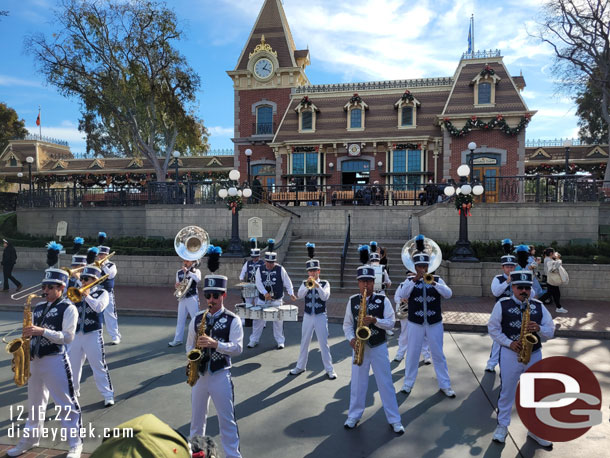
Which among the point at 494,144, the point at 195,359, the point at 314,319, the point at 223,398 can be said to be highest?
the point at 494,144

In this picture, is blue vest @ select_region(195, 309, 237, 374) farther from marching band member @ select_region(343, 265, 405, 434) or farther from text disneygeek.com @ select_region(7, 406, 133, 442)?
marching band member @ select_region(343, 265, 405, 434)

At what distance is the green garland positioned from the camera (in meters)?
23.7

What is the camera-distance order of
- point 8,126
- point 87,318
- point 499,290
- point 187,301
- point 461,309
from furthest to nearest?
point 8,126, point 461,309, point 187,301, point 499,290, point 87,318

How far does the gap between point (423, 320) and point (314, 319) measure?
6.65 feet

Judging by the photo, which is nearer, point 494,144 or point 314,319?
point 314,319

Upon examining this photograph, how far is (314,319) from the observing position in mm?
7703

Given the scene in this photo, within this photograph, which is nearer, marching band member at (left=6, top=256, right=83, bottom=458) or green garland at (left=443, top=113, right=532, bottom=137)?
marching band member at (left=6, top=256, right=83, bottom=458)

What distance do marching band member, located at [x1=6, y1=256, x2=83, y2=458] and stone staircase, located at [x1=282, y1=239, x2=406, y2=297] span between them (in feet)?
32.6

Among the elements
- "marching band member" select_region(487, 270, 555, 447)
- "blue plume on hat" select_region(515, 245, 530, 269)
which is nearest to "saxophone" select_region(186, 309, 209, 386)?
"marching band member" select_region(487, 270, 555, 447)

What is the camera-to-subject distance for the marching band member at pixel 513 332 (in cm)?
518

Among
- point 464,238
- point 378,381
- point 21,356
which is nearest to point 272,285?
point 378,381

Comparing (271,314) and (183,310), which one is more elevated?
(271,314)

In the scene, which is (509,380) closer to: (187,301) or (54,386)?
(54,386)

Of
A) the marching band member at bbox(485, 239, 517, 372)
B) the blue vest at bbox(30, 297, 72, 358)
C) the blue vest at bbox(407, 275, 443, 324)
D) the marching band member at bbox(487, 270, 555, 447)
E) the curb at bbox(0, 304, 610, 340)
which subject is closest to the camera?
the blue vest at bbox(30, 297, 72, 358)
